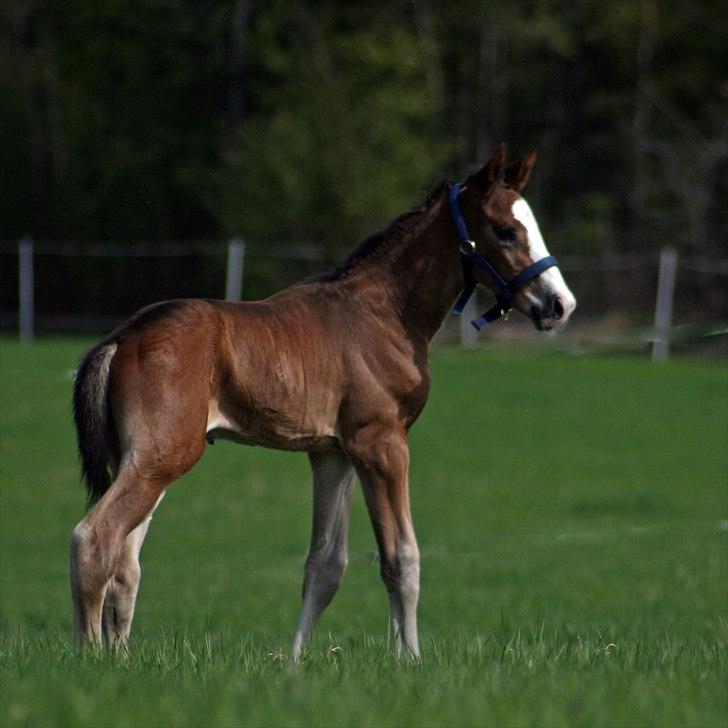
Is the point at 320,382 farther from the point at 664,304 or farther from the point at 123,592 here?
the point at 664,304

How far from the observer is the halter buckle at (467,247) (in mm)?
7051

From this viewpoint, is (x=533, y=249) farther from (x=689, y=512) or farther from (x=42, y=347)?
(x=42, y=347)

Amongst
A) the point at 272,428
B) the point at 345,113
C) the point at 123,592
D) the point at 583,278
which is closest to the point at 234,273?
the point at 583,278

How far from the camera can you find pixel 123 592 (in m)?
6.40

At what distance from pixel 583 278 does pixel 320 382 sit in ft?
88.0

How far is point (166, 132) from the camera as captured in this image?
43.3 metres

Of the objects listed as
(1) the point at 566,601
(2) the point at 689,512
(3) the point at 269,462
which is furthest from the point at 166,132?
(1) the point at 566,601

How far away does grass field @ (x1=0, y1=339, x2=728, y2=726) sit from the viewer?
15.4 ft

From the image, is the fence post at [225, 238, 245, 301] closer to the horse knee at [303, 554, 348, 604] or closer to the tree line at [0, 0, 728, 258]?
the tree line at [0, 0, 728, 258]

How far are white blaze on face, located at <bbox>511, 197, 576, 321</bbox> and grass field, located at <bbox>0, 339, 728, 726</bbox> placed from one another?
1476 mm

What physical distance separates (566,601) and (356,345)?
499cm

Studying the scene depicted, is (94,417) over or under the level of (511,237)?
under

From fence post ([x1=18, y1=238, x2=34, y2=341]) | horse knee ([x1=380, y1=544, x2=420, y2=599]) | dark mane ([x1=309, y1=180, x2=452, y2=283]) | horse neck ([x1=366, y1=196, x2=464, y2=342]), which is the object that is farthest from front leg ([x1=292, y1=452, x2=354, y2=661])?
fence post ([x1=18, y1=238, x2=34, y2=341])

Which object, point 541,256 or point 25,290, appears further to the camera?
point 25,290
